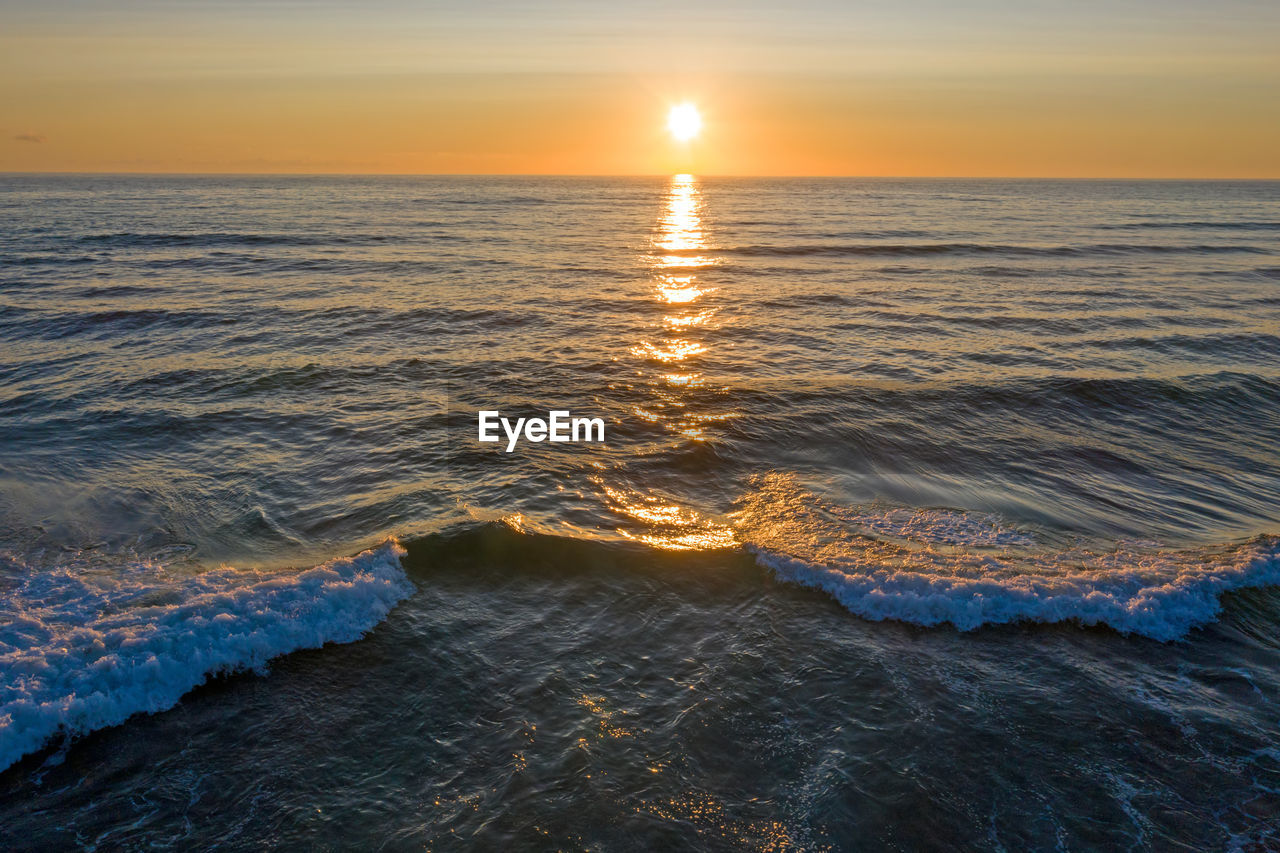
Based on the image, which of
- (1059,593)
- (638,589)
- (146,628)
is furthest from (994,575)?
(146,628)

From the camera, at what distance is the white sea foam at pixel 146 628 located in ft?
25.3

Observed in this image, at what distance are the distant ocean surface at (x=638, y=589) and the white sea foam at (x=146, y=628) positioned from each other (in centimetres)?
5

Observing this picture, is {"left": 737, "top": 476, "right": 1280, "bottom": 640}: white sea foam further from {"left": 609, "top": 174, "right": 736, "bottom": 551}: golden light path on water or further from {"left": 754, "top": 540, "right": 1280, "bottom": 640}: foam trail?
{"left": 609, "top": 174, "right": 736, "bottom": 551}: golden light path on water

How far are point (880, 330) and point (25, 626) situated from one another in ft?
80.1

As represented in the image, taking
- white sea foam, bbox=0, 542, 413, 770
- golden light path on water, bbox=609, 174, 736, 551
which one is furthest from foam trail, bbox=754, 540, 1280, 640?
white sea foam, bbox=0, 542, 413, 770

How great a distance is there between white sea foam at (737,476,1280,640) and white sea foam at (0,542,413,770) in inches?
240

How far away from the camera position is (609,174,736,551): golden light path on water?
11906 mm

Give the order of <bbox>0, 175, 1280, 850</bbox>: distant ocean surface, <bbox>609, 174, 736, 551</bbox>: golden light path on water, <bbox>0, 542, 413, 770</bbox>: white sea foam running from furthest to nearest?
<bbox>609, 174, 736, 551</bbox>: golden light path on water
<bbox>0, 542, 413, 770</bbox>: white sea foam
<bbox>0, 175, 1280, 850</bbox>: distant ocean surface

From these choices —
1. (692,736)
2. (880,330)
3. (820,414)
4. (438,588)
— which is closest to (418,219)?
(880,330)

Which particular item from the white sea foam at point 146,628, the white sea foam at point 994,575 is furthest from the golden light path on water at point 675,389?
the white sea foam at point 146,628

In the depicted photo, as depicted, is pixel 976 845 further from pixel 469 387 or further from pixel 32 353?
pixel 32 353

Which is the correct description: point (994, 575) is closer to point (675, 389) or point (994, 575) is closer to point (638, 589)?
point (638, 589)

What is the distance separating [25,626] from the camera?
8.80 m

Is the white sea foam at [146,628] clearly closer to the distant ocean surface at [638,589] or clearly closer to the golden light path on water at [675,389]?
the distant ocean surface at [638,589]
